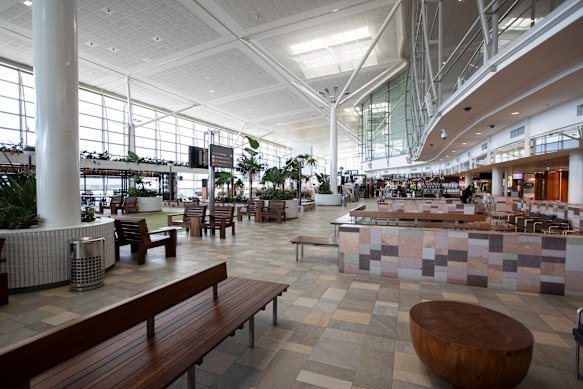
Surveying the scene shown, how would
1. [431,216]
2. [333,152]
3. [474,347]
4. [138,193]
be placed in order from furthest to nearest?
[333,152], [138,193], [431,216], [474,347]

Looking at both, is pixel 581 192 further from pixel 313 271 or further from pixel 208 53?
pixel 208 53

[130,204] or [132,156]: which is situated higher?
[132,156]

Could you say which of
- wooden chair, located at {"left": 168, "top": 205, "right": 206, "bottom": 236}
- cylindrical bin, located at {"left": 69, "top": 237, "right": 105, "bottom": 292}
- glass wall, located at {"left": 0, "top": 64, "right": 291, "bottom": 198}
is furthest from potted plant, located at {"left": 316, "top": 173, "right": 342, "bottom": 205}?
cylindrical bin, located at {"left": 69, "top": 237, "right": 105, "bottom": 292}

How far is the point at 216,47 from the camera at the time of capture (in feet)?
54.8

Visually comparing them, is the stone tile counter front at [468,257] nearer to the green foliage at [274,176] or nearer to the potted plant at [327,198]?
the green foliage at [274,176]

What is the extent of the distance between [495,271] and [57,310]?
5.85 meters

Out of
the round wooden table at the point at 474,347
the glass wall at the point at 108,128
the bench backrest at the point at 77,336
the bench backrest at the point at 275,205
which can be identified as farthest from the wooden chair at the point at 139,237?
the glass wall at the point at 108,128

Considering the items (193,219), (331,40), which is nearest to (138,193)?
(193,219)

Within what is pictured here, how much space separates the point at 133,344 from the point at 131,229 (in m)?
4.65

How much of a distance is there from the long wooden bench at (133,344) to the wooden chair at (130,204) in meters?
16.0

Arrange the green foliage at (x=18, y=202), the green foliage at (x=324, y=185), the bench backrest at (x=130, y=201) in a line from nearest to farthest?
the green foliage at (x=18, y=202), the bench backrest at (x=130, y=201), the green foliage at (x=324, y=185)

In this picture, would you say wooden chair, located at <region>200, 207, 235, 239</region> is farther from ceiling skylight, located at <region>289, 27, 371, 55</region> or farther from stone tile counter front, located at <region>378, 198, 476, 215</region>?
ceiling skylight, located at <region>289, 27, 371, 55</region>

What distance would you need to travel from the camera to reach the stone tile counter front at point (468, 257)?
3846mm

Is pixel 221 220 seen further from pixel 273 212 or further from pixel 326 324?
pixel 326 324
